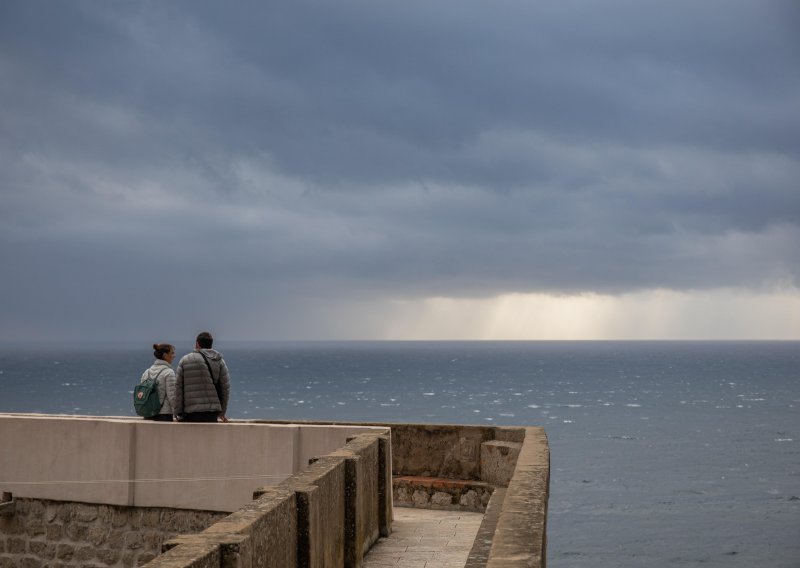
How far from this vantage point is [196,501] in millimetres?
9812

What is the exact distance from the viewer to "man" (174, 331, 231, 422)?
10.6 metres

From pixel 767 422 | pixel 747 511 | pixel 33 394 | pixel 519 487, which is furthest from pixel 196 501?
pixel 33 394

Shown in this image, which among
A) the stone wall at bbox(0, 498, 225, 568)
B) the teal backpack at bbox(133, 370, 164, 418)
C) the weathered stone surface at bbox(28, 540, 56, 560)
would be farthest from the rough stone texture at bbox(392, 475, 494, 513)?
the weathered stone surface at bbox(28, 540, 56, 560)

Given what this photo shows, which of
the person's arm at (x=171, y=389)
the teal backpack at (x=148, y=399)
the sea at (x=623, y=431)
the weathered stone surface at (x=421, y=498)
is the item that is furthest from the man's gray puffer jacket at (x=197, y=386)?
the sea at (x=623, y=431)

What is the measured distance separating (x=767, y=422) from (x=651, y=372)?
299ft

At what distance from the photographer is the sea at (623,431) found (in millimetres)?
40062

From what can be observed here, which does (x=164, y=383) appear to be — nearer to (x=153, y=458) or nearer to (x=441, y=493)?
(x=153, y=458)

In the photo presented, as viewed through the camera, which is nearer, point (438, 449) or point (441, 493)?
point (441, 493)

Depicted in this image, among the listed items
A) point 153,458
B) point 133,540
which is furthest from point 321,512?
point 133,540

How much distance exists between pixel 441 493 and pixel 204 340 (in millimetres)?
3413

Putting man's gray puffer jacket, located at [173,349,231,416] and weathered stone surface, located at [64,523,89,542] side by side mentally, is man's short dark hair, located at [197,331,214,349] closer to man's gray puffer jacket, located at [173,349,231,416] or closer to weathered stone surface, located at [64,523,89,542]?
man's gray puffer jacket, located at [173,349,231,416]

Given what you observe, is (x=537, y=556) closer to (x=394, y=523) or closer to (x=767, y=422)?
(x=394, y=523)

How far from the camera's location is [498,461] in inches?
449

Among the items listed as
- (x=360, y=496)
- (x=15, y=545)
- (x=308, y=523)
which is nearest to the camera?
(x=308, y=523)
